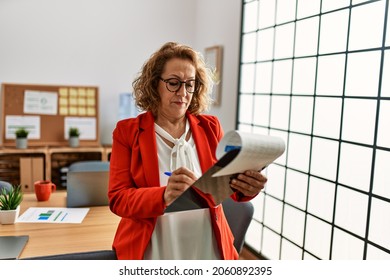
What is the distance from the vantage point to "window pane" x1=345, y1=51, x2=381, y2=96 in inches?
74.9

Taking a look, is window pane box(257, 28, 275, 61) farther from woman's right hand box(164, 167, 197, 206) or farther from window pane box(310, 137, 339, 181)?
woman's right hand box(164, 167, 197, 206)

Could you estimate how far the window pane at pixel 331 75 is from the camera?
7.08 feet

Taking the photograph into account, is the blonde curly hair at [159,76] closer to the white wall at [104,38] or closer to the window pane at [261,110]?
the window pane at [261,110]

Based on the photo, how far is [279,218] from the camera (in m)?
2.80

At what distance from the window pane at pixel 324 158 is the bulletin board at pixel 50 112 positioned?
240 cm

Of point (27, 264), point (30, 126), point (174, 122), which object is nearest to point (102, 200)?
point (27, 264)

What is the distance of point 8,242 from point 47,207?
0.47m

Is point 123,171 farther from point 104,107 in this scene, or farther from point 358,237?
point 104,107

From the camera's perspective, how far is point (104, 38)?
13.3 feet

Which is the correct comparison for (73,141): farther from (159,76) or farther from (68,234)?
(159,76)

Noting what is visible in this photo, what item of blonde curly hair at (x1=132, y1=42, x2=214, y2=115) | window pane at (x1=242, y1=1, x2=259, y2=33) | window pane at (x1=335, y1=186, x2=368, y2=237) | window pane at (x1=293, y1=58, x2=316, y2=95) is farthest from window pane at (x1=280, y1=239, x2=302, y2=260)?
window pane at (x1=242, y1=1, x2=259, y2=33)

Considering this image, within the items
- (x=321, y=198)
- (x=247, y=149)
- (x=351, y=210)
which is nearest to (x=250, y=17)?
(x=321, y=198)

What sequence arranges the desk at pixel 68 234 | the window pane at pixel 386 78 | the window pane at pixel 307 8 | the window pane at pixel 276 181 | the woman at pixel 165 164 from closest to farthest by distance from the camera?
1. the woman at pixel 165 164
2. the desk at pixel 68 234
3. the window pane at pixel 386 78
4. the window pane at pixel 307 8
5. the window pane at pixel 276 181

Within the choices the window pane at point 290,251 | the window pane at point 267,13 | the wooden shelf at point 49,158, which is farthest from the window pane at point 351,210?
the wooden shelf at point 49,158
